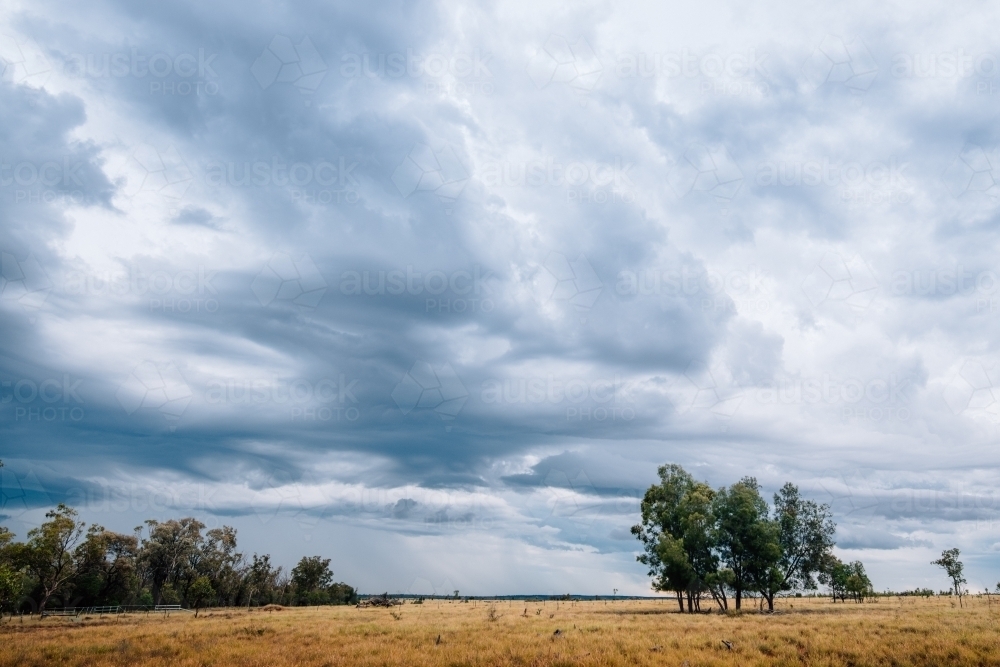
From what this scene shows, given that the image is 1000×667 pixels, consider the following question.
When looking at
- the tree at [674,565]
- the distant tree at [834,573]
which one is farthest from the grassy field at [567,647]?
the distant tree at [834,573]

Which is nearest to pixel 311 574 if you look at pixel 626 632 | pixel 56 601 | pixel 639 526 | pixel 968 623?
pixel 56 601

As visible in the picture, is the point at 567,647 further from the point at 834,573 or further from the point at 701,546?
the point at 834,573

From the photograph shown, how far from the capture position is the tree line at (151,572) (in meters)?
77.5

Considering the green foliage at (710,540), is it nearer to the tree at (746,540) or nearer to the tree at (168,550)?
the tree at (746,540)

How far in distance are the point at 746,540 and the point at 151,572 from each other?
4369 inches

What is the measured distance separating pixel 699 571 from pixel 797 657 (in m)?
40.5

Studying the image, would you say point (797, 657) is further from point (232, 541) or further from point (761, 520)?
point (232, 541)

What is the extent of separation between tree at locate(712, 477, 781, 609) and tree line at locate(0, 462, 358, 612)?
63136 mm

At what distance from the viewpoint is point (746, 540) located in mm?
63469

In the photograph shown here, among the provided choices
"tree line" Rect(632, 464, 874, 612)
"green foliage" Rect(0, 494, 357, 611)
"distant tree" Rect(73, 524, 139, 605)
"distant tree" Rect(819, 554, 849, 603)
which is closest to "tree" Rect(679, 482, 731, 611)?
"tree line" Rect(632, 464, 874, 612)

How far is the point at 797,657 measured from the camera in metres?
25.6

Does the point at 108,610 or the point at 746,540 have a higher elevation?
the point at 746,540

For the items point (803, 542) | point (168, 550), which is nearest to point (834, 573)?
point (803, 542)

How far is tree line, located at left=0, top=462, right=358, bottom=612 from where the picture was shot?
77.5m
